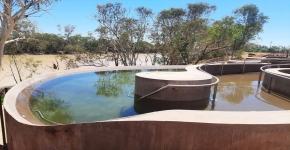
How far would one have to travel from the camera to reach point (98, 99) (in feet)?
20.6

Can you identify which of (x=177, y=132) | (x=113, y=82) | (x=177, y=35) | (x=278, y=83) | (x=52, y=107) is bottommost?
(x=52, y=107)

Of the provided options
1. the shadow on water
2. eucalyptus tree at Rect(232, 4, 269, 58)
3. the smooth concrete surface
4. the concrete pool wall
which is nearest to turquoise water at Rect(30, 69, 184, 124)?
the shadow on water

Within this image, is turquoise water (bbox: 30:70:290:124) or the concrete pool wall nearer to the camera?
the concrete pool wall

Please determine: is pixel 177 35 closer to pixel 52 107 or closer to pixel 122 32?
pixel 122 32

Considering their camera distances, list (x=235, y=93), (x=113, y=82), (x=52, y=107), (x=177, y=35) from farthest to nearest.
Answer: (x=177, y=35)
(x=113, y=82)
(x=235, y=93)
(x=52, y=107)

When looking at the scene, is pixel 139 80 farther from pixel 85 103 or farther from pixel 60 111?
pixel 60 111

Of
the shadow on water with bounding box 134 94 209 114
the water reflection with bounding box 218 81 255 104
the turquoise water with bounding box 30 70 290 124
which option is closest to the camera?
the turquoise water with bounding box 30 70 290 124

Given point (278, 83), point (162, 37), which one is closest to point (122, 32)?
point (162, 37)

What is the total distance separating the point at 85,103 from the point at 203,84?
3663 millimetres

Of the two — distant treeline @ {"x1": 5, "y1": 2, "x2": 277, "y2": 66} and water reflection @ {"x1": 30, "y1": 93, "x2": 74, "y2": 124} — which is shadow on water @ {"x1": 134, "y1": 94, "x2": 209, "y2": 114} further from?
distant treeline @ {"x1": 5, "y1": 2, "x2": 277, "y2": 66}

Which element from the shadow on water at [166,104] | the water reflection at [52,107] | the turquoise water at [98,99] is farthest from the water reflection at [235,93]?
the water reflection at [52,107]

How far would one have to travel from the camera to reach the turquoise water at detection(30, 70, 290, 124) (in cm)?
522

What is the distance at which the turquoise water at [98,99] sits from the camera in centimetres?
522

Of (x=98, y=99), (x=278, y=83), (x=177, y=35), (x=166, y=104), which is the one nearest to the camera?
(x=166, y=104)
